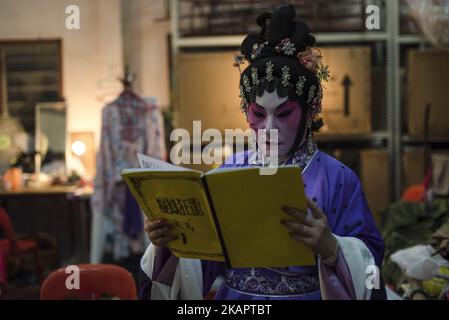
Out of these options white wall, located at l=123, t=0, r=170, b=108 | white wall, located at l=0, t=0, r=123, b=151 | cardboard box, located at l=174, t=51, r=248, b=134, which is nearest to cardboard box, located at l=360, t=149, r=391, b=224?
cardboard box, located at l=174, t=51, r=248, b=134

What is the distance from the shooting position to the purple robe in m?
1.37

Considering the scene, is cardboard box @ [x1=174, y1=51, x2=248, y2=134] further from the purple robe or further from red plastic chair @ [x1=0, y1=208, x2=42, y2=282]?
the purple robe

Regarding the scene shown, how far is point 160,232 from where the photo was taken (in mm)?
1337

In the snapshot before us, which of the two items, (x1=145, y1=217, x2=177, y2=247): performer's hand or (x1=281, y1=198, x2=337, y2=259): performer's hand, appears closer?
(x1=281, y1=198, x2=337, y2=259): performer's hand

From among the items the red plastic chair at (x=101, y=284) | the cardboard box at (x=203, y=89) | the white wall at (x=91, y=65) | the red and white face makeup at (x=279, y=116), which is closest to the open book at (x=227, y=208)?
the red and white face makeup at (x=279, y=116)

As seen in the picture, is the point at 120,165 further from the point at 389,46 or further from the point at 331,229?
the point at 331,229

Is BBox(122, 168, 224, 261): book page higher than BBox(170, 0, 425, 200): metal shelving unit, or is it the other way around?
BBox(170, 0, 425, 200): metal shelving unit

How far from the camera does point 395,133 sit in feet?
14.6

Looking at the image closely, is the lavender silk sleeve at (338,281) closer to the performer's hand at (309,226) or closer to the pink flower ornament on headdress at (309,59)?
the performer's hand at (309,226)

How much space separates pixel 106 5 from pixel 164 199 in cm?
389

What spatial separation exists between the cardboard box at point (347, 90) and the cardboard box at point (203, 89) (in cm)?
69

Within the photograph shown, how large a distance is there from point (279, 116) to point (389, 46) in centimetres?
320

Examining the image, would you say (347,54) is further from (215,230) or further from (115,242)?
(215,230)

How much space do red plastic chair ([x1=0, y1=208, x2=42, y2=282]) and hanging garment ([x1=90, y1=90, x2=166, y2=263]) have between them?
1.29ft
